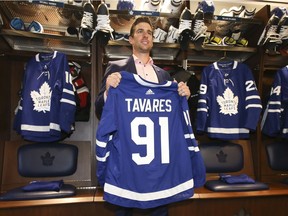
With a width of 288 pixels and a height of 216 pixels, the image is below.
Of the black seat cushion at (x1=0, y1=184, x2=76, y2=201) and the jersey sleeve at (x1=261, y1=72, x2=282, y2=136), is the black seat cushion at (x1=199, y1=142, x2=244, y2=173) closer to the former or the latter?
the jersey sleeve at (x1=261, y1=72, x2=282, y2=136)

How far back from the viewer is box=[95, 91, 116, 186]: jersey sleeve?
1.22 meters

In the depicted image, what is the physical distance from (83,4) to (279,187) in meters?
2.15

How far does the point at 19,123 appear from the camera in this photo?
181cm

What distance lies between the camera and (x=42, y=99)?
1.79 metres

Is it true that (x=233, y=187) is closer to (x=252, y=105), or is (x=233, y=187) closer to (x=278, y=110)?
(x=252, y=105)

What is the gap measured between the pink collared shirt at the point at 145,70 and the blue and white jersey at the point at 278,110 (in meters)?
1.22

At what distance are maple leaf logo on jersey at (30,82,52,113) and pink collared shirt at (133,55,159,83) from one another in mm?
788

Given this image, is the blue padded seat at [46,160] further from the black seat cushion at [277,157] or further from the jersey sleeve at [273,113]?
the black seat cushion at [277,157]

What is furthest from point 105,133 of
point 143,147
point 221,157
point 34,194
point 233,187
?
point 221,157

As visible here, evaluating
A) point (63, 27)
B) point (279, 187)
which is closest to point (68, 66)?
point (63, 27)

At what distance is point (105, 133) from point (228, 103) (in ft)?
4.06

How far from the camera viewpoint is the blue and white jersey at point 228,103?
194 cm

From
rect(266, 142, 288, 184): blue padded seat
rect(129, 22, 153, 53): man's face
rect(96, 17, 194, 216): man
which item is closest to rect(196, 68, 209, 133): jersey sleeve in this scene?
rect(96, 17, 194, 216): man

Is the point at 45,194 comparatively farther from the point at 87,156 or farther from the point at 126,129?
the point at 126,129
